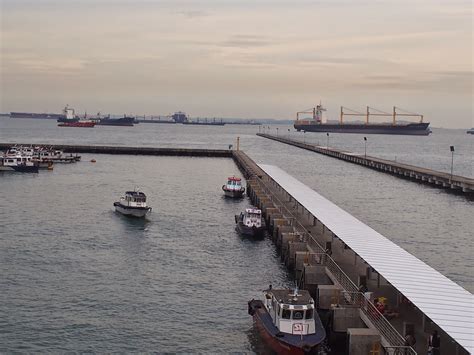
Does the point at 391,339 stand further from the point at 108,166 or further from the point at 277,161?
the point at 277,161

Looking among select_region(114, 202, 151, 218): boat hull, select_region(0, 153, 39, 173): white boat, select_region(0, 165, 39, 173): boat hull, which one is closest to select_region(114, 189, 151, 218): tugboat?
select_region(114, 202, 151, 218): boat hull

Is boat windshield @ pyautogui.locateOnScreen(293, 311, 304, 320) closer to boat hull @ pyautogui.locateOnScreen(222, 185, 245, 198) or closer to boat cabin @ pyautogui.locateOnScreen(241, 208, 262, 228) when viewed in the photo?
boat cabin @ pyautogui.locateOnScreen(241, 208, 262, 228)

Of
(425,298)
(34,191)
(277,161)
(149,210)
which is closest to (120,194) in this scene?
(34,191)

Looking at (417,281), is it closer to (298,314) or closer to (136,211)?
(298,314)

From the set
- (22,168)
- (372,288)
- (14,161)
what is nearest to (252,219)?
(372,288)

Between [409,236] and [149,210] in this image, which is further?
[149,210]

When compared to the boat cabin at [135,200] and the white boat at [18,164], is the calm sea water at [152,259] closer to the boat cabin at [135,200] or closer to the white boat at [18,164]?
the boat cabin at [135,200]

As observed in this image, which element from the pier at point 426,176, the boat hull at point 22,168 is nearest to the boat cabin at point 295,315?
the pier at point 426,176
